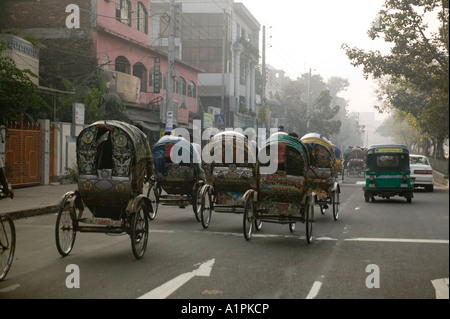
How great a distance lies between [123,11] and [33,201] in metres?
19.4

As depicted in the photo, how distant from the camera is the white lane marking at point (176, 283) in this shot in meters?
6.14

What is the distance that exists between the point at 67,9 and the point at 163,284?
25488 mm

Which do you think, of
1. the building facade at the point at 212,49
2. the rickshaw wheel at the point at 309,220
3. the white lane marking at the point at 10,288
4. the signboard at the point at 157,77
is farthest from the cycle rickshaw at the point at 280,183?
the building facade at the point at 212,49

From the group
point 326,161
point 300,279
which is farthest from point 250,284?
point 326,161

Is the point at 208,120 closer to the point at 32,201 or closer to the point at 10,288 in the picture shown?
the point at 32,201

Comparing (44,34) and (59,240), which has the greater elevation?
(44,34)

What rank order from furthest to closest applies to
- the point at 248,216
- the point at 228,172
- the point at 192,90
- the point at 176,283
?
the point at 192,90
the point at 228,172
the point at 248,216
the point at 176,283

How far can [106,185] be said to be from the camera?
8.52 metres

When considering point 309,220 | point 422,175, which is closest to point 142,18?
point 422,175

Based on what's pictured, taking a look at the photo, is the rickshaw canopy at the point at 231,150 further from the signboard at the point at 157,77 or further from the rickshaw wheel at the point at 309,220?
the signboard at the point at 157,77

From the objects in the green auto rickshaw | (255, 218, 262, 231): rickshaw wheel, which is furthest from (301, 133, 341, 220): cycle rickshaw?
the green auto rickshaw

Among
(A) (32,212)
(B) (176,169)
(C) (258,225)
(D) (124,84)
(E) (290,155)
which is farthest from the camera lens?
(D) (124,84)

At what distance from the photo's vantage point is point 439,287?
21.4 feet

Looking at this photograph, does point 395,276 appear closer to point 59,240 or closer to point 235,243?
point 235,243
